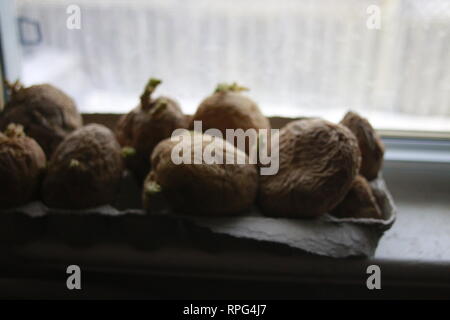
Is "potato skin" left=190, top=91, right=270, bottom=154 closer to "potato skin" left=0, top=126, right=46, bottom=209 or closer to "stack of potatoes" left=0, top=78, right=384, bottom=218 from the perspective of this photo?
"stack of potatoes" left=0, top=78, right=384, bottom=218

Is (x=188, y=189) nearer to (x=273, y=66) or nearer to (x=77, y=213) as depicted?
(x=77, y=213)

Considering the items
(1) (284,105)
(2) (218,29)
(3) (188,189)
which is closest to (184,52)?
(2) (218,29)

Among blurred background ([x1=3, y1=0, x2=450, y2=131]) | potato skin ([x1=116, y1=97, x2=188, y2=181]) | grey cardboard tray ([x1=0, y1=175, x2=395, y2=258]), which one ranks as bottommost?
grey cardboard tray ([x1=0, y1=175, x2=395, y2=258])

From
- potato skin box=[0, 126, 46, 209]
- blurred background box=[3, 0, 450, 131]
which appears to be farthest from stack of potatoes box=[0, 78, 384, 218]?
blurred background box=[3, 0, 450, 131]

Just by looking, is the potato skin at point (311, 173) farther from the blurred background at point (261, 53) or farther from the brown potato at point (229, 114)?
the blurred background at point (261, 53)

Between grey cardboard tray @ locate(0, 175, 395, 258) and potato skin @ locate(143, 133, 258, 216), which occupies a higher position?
potato skin @ locate(143, 133, 258, 216)

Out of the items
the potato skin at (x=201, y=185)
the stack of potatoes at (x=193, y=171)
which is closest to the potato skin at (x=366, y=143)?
the stack of potatoes at (x=193, y=171)
